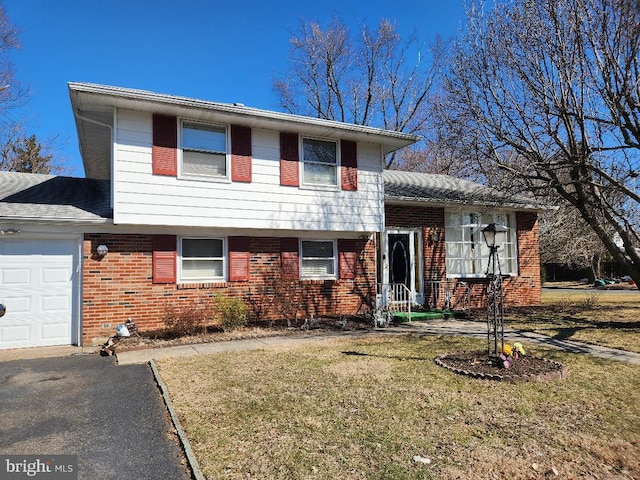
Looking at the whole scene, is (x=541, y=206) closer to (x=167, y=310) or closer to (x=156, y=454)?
(x=167, y=310)

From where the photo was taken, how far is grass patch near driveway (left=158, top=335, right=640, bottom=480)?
3.43m

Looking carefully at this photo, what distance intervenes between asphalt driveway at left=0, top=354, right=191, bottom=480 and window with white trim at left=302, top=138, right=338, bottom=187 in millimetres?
6067

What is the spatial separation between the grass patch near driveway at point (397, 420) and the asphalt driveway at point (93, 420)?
308 mm

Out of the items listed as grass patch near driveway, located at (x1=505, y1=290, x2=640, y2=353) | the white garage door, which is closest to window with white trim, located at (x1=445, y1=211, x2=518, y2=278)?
grass patch near driveway, located at (x1=505, y1=290, x2=640, y2=353)

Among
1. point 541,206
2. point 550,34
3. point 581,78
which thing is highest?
point 550,34

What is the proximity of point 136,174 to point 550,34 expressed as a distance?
9.52m

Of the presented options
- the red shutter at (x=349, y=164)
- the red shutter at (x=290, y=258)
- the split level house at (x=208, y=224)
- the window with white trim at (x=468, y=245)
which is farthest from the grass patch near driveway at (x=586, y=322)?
the red shutter at (x=290, y=258)

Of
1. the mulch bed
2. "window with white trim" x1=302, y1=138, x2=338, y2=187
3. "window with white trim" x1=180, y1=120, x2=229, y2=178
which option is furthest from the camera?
"window with white trim" x1=302, y1=138, x2=338, y2=187

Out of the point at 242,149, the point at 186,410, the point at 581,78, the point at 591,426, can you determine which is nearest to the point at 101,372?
the point at 186,410

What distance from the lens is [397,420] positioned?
4332 mm

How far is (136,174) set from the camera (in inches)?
348

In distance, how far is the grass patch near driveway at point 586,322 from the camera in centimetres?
870

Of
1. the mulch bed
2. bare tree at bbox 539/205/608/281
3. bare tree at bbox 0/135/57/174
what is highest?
bare tree at bbox 0/135/57/174

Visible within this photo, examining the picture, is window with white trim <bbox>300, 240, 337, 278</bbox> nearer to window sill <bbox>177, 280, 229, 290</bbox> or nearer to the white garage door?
window sill <bbox>177, 280, 229, 290</bbox>
